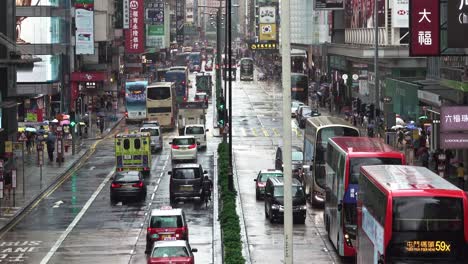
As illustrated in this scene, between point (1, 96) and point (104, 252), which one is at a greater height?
point (1, 96)

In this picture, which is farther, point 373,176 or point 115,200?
point 115,200

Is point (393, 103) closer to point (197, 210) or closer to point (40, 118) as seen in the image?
point (40, 118)

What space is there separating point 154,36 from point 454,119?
137 metres

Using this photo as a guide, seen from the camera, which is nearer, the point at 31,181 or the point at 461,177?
the point at 461,177

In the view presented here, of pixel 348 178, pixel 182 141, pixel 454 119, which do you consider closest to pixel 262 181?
pixel 454 119

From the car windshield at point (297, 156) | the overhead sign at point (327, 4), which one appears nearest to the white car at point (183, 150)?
the car windshield at point (297, 156)

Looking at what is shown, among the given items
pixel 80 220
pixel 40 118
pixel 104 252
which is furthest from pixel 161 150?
pixel 104 252

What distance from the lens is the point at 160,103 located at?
90.6 metres

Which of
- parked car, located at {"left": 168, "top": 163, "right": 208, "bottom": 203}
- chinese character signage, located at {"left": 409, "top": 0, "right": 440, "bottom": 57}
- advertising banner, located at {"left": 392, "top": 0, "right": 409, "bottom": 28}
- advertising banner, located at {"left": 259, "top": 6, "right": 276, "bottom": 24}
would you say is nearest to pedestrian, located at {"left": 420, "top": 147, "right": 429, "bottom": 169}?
parked car, located at {"left": 168, "top": 163, "right": 208, "bottom": 203}

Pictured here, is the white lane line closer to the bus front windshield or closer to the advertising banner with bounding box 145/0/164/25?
the bus front windshield

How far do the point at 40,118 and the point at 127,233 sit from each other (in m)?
44.4

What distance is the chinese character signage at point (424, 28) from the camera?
127ft

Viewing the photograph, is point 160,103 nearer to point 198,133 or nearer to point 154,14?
point 198,133

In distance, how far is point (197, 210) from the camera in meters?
48.0
